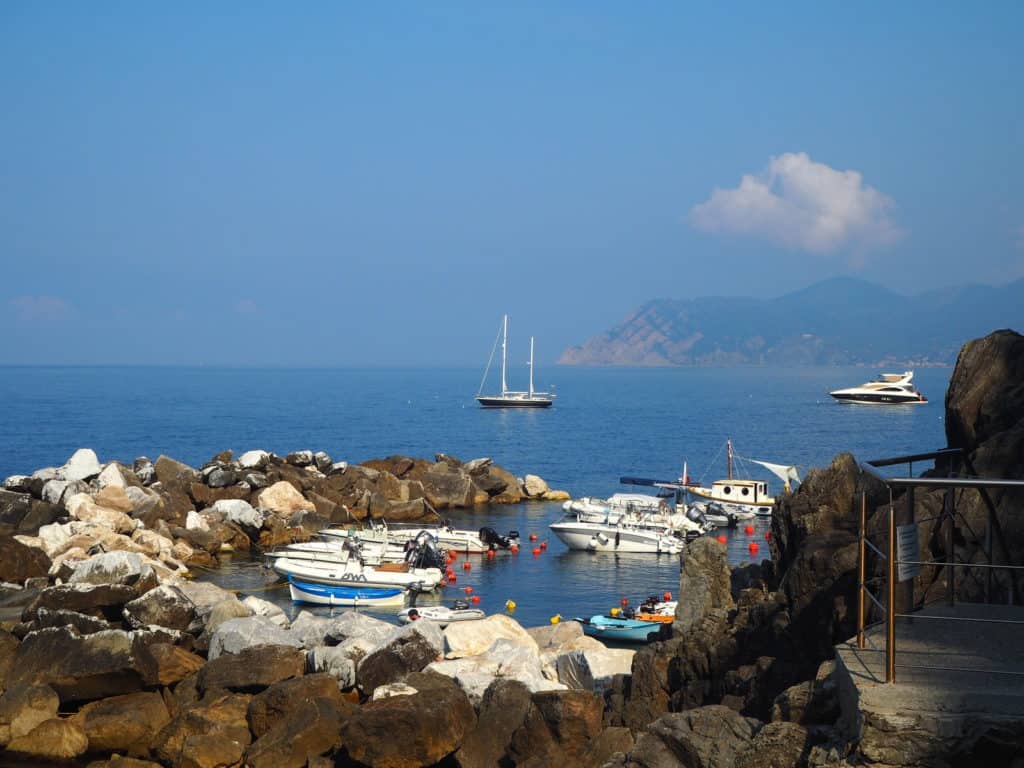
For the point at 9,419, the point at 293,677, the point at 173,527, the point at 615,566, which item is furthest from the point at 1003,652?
the point at 9,419

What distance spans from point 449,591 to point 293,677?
18.1 meters

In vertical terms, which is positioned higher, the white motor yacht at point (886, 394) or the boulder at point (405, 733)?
the white motor yacht at point (886, 394)

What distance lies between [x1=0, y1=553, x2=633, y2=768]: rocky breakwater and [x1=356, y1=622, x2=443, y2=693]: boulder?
0.03 meters

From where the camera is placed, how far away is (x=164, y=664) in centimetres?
1964

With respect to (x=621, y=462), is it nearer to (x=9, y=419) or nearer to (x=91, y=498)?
(x=91, y=498)

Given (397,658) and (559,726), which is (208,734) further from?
(559,726)

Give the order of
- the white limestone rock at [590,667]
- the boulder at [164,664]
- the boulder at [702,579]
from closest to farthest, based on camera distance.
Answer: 1. the white limestone rock at [590,667]
2. the boulder at [164,664]
3. the boulder at [702,579]

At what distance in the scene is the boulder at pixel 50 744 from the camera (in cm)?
1714

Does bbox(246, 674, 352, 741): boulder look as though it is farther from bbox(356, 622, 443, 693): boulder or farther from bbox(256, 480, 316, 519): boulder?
bbox(256, 480, 316, 519): boulder

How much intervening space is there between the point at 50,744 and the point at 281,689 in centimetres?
376

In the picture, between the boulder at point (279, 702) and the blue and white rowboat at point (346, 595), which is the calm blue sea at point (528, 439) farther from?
the boulder at point (279, 702)

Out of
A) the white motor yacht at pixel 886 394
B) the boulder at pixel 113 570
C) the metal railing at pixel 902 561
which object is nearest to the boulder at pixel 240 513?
the boulder at pixel 113 570

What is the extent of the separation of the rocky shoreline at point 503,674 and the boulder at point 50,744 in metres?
0.02

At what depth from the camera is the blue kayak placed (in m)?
27.5
